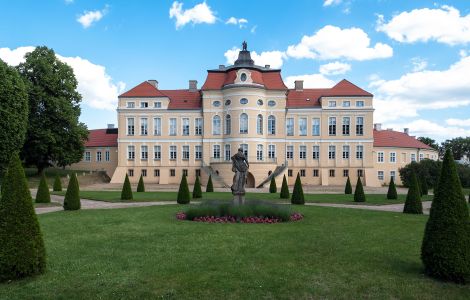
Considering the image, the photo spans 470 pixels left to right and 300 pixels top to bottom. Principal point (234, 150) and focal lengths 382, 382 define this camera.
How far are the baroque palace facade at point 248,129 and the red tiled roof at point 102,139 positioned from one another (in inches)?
245

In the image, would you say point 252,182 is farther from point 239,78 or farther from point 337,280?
point 337,280

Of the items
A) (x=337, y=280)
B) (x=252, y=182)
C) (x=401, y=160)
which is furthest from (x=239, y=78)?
(x=337, y=280)

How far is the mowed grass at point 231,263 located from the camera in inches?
238

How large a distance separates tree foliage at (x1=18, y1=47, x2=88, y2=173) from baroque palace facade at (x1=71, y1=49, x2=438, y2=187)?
22.6 ft

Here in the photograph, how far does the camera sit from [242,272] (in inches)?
272

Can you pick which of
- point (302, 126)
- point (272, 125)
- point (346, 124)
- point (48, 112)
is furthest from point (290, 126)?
point (48, 112)

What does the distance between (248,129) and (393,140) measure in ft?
65.5

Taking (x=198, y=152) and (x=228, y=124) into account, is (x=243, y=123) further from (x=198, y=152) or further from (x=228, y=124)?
(x=198, y=152)

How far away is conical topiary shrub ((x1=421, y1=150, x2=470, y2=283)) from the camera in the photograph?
6.38 metres

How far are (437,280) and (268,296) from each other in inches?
122

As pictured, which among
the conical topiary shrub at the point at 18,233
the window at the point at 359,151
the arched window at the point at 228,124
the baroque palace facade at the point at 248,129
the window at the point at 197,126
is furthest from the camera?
the window at the point at 197,126

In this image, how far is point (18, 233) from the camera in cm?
643

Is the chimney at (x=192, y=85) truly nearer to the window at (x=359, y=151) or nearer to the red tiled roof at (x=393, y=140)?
the window at (x=359, y=151)

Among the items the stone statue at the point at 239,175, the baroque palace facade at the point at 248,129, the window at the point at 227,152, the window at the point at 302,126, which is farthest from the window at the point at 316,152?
the stone statue at the point at 239,175
